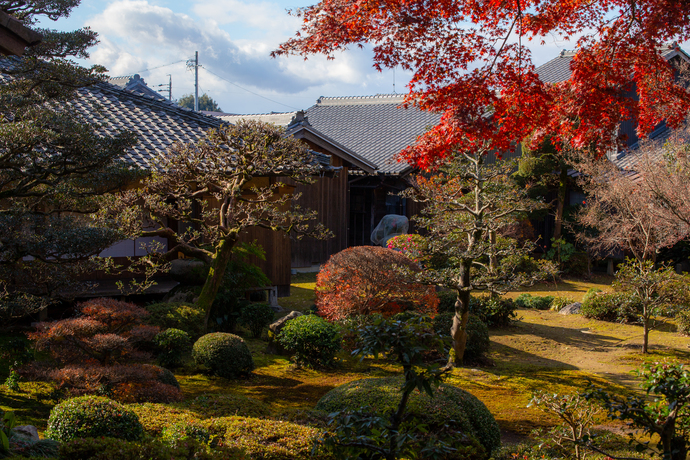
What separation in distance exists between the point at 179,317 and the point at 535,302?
9.29 meters

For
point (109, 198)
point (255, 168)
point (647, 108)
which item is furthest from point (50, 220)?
point (647, 108)

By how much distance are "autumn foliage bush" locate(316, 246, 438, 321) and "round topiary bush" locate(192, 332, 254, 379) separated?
1899mm

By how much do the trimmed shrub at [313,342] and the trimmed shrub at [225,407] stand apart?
8.71 ft

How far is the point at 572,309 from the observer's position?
1246cm

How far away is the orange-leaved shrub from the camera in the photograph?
506 centimetres

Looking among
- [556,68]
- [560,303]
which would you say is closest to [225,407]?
[560,303]

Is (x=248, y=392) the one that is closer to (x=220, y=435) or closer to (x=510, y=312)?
(x=220, y=435)

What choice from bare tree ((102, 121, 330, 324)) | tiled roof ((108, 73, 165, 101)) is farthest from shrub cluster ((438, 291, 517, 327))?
tiled roof ((108, 73, 165, 101))

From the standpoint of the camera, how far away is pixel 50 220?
5.73 metres

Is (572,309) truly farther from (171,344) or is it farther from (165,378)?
(165,378)

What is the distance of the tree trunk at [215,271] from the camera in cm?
795

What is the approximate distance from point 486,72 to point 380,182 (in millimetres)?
12698

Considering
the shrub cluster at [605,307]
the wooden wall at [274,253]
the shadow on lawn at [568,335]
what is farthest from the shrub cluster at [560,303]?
the wooden wall at [274,253]

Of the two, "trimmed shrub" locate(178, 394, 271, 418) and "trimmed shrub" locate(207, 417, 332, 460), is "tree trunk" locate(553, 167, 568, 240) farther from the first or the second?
"trimmed shrub" locate(207, 417, 332, 460)
